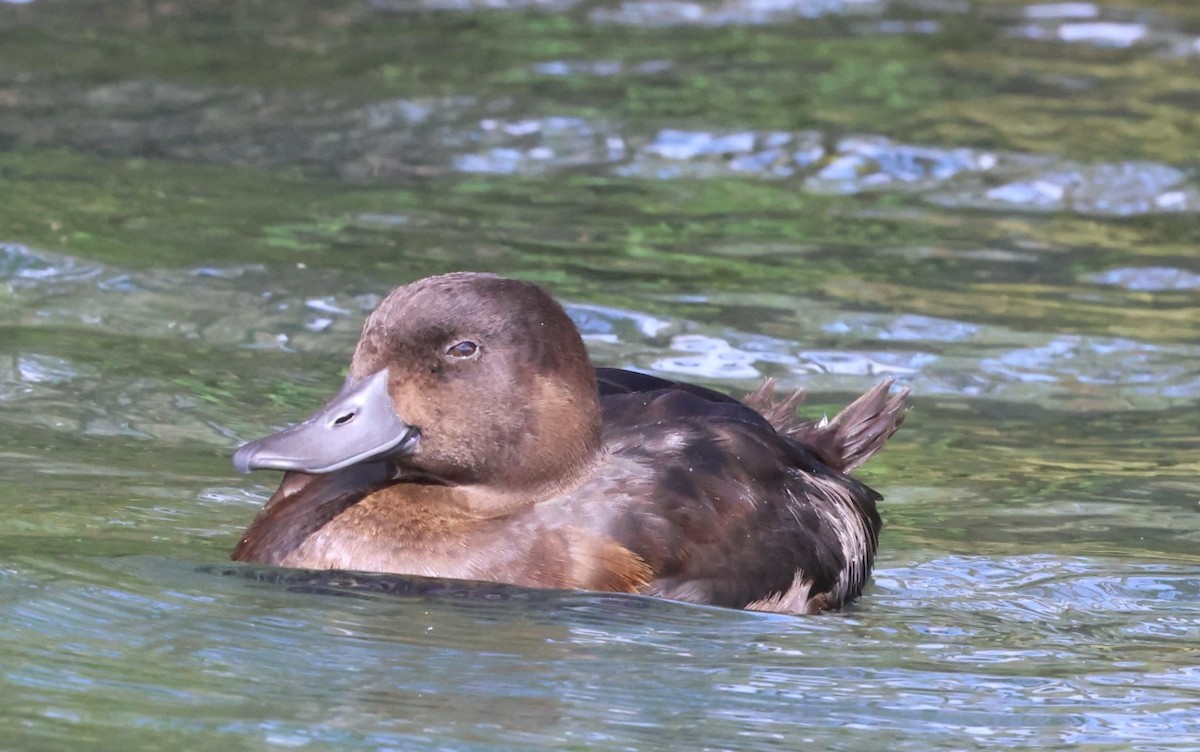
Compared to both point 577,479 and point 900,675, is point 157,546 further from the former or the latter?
point 900,675

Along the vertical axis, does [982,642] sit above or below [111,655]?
below

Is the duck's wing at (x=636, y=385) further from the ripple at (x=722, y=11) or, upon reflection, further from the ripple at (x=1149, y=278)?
the ripple at (x=722, y=11)

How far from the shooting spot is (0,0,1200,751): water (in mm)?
4438

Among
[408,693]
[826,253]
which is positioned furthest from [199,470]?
[826,253]

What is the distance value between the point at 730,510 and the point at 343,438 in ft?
3.24

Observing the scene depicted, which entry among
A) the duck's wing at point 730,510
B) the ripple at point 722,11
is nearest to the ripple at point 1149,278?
the duck's wing at point 730,510

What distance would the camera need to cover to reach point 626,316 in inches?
327

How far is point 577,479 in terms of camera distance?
5.05 m

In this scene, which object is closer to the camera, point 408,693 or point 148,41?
point 408,693

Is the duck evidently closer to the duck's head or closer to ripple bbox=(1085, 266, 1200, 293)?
the duck's head

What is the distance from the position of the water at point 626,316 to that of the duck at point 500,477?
10 centimetres

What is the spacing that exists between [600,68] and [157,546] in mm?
7613

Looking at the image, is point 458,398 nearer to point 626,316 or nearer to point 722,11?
point 626,316

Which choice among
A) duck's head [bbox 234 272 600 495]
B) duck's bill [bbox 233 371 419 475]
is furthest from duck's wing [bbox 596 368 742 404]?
duck's bill [bbox 233 371 419 475]
